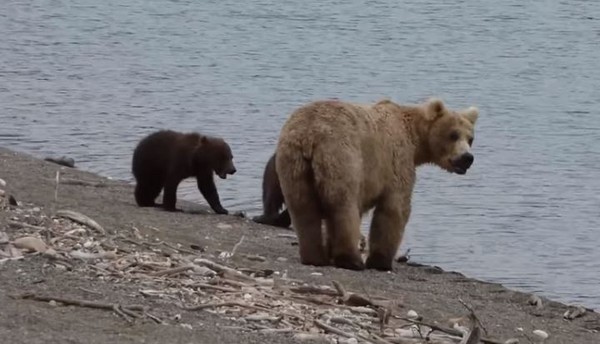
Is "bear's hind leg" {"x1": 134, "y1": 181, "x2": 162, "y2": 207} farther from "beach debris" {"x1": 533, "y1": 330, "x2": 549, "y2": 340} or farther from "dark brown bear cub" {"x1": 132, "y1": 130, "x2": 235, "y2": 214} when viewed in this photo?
"beach debris" {"x1": 533, "y1": 330, "x2": 549, "y2": 340}

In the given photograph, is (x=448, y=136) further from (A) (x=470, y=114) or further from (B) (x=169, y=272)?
(B) (x=169, y=272)

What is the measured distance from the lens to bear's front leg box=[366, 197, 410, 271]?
11258mm

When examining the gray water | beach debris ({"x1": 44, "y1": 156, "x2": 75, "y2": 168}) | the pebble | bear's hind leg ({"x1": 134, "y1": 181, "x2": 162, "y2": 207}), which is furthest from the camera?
beach debris ({"x1": 44, "y1": 156, "x2": 75, "y2": 168})

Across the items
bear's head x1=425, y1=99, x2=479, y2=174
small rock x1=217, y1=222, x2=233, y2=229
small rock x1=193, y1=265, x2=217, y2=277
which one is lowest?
small rock x1=217, y1=222, x2=233, y2=229

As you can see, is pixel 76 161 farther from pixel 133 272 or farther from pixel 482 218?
pixel 133 272

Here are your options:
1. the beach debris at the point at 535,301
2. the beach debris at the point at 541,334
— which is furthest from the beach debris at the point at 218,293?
the beach debris at the point at 535,301

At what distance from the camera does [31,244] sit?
8789 mm

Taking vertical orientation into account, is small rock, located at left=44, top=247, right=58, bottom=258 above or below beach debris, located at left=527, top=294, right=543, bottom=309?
above

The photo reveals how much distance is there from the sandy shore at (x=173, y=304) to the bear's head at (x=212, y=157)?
1.50 feet

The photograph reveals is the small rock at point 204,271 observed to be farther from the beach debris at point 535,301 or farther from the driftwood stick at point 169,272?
the beach debris at point 535,301

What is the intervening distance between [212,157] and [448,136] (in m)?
3.62

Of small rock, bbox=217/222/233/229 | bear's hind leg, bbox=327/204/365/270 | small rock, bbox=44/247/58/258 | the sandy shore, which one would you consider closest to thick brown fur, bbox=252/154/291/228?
the sandy shore

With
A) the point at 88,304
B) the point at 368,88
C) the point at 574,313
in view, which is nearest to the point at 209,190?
the point at 574,313

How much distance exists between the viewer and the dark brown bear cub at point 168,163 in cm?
1426
